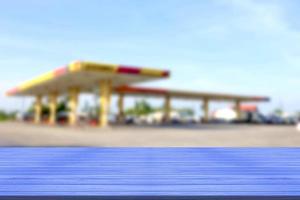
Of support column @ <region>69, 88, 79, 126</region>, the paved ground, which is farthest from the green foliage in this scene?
the paved ground

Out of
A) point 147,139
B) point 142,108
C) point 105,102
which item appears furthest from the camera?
point 142,108

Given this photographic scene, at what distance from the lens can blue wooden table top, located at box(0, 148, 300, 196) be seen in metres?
4.73

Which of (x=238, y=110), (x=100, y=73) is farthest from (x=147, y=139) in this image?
(x=238, y=110)

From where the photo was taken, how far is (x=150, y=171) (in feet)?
18.1

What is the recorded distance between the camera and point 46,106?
6556 cm

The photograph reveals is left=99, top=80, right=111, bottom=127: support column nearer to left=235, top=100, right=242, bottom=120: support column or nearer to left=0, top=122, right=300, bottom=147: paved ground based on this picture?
left=0, top=122, right=300, bottom=147: paved ground

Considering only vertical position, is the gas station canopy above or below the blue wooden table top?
above

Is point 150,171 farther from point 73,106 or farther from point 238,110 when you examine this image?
point 238,110

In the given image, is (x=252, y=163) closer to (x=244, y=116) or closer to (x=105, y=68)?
(x=105, y=68)

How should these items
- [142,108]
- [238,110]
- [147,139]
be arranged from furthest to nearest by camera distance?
[142,108], [238,110], [147,139]

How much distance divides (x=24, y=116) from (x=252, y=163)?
5579 centimetres

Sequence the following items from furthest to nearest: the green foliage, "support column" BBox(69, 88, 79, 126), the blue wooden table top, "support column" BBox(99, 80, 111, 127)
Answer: the green foliage, "support column" BBox(69, 88, 79, 126), "support column" BBox(99, 80, 111, 127), the blue wooden table top

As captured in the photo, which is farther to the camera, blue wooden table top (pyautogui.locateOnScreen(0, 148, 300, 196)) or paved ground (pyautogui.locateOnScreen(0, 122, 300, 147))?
paved ground (pyautogui.locateOnScreen(0, 122, 300, 147))

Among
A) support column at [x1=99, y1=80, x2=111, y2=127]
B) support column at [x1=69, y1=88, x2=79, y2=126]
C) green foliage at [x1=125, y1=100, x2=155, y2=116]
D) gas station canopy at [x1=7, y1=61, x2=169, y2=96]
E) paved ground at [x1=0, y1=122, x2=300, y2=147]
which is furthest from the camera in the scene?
green foliage at [x1=125, y1=100, x2=155, y2=116]
